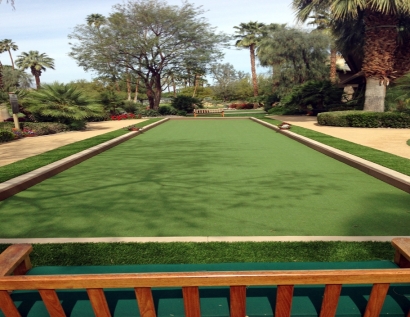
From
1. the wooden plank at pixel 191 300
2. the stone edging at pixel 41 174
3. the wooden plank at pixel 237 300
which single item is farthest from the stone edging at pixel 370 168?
the stone edging at pixel 41 174

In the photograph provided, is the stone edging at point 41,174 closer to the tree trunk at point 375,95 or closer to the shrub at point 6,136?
the shrub at point 6,136

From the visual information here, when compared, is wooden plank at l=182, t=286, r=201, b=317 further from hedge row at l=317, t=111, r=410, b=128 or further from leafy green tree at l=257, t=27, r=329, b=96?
leafy green tree at l=257, t=27, r=329, b=96

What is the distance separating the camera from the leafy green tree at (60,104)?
17344mm

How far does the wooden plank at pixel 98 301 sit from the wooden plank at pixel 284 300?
0.85m

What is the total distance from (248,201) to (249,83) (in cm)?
6374

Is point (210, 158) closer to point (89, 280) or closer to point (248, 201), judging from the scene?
point (248, 201)

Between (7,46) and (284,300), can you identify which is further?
(7,46)

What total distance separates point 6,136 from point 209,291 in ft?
45.3

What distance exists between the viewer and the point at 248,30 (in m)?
51.1

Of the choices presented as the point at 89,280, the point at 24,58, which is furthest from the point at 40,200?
the point at 24,58

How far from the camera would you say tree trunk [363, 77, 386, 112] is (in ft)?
60.1

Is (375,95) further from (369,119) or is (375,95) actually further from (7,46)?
(7,46)

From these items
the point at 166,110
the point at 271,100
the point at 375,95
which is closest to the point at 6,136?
the point at 375,95

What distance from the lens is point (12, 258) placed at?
200 centimetres
